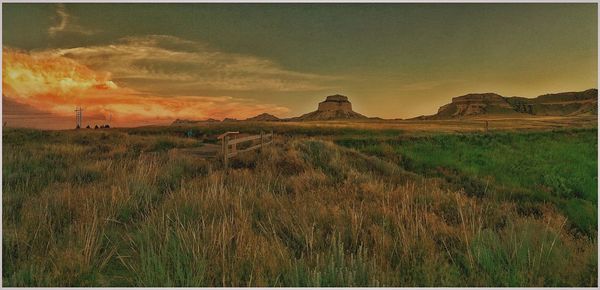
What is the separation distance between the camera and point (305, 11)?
591 centimetres

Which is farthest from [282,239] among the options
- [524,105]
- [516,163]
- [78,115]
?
[516,163]

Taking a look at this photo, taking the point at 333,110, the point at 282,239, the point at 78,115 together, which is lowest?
the point at 282,239

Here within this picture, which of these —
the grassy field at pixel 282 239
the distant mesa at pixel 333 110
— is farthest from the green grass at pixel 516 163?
the distant mesa at pixel 333 110

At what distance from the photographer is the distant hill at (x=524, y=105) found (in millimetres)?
6598

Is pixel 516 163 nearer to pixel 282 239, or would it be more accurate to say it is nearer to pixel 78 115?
pixel 282 239

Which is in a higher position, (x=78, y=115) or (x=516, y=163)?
(x=78, y=115)

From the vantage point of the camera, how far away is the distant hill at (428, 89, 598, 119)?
6598 mm

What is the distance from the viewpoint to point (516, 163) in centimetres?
891

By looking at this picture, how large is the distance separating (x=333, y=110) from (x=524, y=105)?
4.13 meters

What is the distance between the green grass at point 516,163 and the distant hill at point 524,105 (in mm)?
566

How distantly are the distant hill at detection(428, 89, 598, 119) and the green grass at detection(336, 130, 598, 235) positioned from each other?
0.57 meters

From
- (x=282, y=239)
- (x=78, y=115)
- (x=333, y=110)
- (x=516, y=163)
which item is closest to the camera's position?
(x=282, y=239)

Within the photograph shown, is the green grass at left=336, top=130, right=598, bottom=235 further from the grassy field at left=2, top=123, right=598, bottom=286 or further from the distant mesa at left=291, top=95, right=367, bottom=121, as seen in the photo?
the distant mesa at left=291, top=95, right=367, bottom=121

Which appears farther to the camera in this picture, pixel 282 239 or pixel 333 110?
pixel 333 110
